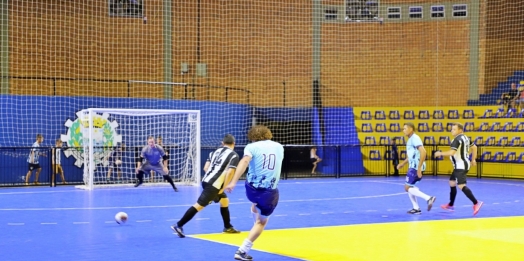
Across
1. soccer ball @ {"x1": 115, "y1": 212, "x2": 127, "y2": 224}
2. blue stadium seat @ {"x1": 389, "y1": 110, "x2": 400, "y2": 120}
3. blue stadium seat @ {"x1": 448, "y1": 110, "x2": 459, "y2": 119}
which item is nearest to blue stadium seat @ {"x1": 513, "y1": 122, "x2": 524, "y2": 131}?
blue stadium seat @ {"x1": 448, "y1": 110, "x2": 459, "y2": 119}

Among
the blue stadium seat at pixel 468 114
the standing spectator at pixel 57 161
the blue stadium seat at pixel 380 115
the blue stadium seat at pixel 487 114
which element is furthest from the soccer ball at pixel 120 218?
the blue stadium seat at pixel 468 114

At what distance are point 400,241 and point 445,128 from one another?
21.3 meters

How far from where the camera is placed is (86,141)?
74.5ft

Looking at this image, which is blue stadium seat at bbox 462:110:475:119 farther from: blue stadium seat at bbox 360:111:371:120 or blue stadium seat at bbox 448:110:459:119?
blue stadium seat at bbox 360:111:371:120

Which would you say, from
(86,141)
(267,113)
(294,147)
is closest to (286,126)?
(267,113)

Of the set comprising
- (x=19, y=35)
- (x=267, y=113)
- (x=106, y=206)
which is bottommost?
(x=106, y=206)

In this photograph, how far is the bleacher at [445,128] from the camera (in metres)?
28.5

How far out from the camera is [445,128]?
31047mm

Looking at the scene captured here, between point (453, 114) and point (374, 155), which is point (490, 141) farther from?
point (374, 155)

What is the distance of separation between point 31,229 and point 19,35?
57.8ft

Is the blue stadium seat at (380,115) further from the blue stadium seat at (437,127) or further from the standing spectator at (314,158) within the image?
the standing spectator at (314,158)

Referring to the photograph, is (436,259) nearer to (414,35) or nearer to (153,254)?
(153,254)

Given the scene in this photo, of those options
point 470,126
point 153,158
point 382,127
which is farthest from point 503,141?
point 153,158

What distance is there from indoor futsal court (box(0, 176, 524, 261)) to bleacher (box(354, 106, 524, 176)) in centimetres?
866
